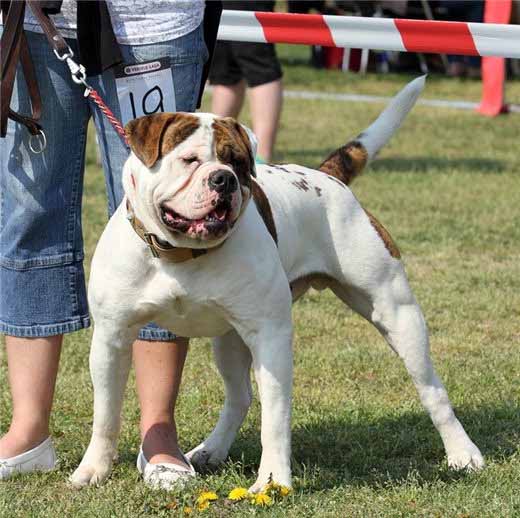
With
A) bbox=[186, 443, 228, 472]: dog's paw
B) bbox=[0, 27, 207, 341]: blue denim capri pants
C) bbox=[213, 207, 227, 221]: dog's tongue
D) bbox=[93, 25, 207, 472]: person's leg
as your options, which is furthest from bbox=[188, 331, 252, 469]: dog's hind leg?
bbox=[213, 207, 227, 221]: dog's tongue

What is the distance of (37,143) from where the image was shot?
390 cm

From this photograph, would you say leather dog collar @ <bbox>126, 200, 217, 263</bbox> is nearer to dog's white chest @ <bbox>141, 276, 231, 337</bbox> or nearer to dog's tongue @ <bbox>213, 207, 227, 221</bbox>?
dog's white chest @ <bbox>141, 276, 231, 337</bbox>

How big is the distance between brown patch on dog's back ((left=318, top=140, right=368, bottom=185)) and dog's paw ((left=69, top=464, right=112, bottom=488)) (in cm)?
135

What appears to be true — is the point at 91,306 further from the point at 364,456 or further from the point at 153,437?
the point at 364,456

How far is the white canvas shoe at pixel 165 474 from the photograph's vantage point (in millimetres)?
3809

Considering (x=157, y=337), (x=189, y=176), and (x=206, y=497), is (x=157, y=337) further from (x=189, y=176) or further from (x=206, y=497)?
(x=189, y=176)

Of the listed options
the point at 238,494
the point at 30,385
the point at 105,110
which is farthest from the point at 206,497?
the point at 105,110

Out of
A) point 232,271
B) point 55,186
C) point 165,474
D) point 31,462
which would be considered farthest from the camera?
point 31,462

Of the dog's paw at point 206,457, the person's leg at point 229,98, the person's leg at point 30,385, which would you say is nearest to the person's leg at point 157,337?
the dog's paw at point 206,457

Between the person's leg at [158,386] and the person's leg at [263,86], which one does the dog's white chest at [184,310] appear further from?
the person's leg at [263,86]

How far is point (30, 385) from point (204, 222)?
3.76 ft

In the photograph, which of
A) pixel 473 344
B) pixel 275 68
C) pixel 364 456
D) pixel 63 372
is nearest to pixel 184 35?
pixel 364 456

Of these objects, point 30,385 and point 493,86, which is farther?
point 493,86

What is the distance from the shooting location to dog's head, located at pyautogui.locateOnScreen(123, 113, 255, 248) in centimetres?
327
